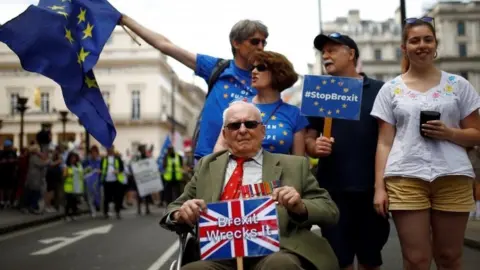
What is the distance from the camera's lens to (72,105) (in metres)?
5.96

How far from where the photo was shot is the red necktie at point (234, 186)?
3.98 metres

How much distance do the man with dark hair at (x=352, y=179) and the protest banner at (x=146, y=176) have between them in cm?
1529

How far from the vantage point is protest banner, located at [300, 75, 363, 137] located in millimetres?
4633

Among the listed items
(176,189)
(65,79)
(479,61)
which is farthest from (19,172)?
(479,61)

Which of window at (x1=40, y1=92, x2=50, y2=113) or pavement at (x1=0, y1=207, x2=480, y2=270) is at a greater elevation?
window at (x1=40, y1=92, x2=50, y2=113)

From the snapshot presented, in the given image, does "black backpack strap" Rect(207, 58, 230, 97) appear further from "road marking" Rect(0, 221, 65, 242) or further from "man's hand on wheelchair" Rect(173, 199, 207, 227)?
"road marking" Rect(0, 221, 65, 242)

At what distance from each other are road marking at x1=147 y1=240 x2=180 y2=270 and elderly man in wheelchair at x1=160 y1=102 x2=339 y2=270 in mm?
4484

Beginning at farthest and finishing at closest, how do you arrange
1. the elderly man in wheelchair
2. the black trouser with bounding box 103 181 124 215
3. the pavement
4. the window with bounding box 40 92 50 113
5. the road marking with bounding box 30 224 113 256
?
the window with bounding box 40 92 50 113 → the black trouser with bounding box 103 181 124 215 → the road marking with bounding box 30 224 113 256 → the pavement → the elderly man in wheelchair

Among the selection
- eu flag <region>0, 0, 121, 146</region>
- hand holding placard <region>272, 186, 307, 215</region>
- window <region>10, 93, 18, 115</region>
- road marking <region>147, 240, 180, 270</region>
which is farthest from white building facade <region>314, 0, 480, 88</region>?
hand holding placard <region>272, 186, 307, 215</region>

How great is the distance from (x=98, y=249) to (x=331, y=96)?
6.64 meters

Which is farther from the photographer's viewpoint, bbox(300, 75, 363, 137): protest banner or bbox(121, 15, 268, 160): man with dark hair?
bbox(121, 15, 268, 160): man with dark hair

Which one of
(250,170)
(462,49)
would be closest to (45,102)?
(462,49)

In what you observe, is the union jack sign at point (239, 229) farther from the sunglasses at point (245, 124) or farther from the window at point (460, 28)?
the window at point (460, 28)

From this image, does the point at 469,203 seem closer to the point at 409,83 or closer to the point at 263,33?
the point at 409,83
